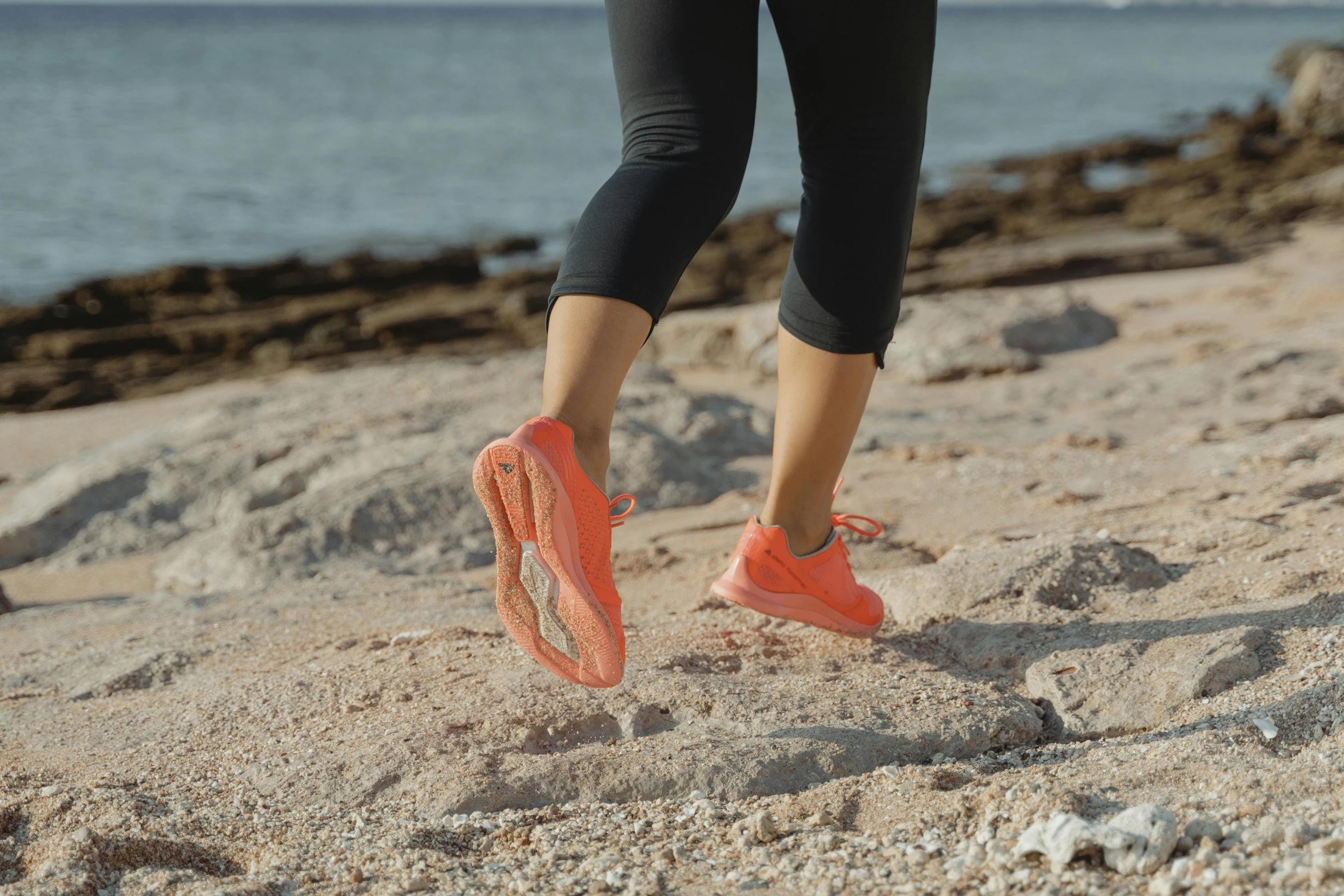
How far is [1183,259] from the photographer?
7801 mm

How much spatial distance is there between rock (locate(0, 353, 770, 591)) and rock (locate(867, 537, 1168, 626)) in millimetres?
1081

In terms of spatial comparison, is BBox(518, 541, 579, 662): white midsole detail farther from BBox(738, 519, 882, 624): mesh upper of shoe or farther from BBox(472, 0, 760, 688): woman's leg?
BBox(738, 519, 882, 624): mesh upper of shoe

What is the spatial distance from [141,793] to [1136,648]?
1384 millimetres

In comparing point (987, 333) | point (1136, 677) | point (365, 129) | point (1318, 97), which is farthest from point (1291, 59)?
point (1136, 677)

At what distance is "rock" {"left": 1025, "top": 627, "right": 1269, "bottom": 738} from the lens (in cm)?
160

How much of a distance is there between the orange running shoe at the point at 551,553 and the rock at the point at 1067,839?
0.51 m

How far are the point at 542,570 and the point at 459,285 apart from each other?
25.8ft

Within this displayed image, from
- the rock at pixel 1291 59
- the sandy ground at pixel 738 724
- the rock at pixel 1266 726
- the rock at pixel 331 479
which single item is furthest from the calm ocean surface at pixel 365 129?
the rock at pixel 1266 726

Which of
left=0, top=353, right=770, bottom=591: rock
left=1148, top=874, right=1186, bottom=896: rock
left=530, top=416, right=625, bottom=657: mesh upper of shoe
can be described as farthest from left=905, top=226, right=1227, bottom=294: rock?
left=1148, top=874, right=1186, bottom=896: rock

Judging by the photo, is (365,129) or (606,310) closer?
(606,310)

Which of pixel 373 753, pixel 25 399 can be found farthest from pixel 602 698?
pixel 25 399

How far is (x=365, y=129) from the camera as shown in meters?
19.8

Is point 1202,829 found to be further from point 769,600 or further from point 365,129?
point 365,129

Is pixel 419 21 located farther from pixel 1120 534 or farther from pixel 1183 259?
pixel 1120 534
